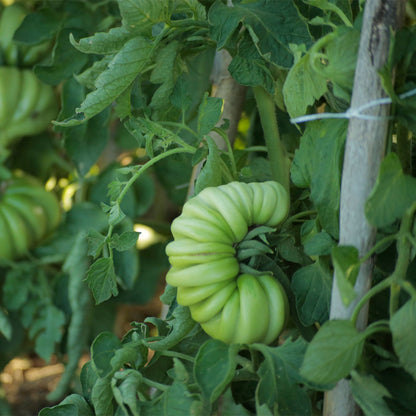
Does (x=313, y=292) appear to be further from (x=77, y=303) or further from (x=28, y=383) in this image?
(x=28, y=383)

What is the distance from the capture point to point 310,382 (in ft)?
1.04

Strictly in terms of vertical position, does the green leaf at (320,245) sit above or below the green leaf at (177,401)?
above

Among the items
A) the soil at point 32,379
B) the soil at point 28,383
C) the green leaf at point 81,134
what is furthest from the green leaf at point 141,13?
the soil at point 28,383

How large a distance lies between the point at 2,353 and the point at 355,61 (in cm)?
76

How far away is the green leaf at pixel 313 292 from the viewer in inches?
14.3

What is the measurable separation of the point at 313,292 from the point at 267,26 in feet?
0.61

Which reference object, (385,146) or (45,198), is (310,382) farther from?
(45,198)

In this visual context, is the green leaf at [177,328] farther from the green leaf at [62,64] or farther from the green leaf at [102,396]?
the green leaf at [62,64]

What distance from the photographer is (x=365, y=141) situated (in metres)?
0.31

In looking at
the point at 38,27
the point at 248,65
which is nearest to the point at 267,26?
the point at 248,65

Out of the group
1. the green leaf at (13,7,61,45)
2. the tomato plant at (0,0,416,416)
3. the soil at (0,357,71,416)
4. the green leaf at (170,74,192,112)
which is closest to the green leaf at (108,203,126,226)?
the tomato plant at (0,0,416,416)

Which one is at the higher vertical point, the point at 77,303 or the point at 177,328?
the point at 177,328

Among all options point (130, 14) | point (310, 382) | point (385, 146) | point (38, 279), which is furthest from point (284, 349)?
point (38, 279)

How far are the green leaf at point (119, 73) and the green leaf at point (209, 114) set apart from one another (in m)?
0.06
